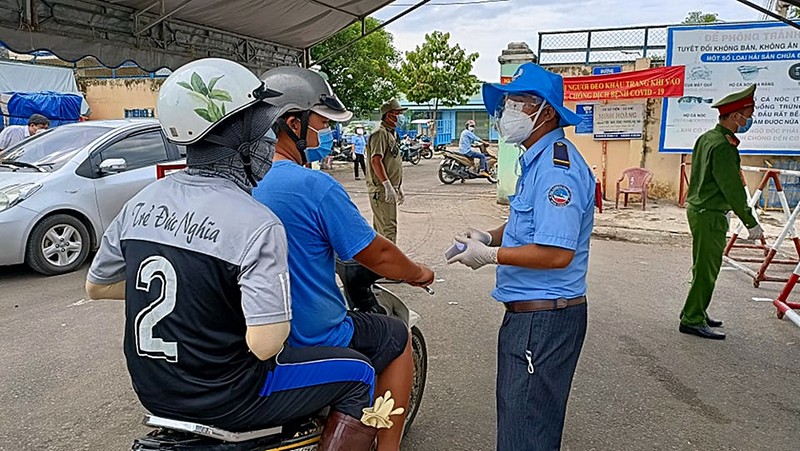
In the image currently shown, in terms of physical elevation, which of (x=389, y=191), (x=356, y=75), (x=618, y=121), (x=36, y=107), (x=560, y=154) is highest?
(x=356, y=75)

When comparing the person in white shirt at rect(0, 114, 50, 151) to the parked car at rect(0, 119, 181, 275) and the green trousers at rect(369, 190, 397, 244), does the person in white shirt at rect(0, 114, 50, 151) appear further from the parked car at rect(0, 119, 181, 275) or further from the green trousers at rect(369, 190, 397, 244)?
the green trousers at rect(369, 190, 397, 244)

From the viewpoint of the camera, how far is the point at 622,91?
1188 cm

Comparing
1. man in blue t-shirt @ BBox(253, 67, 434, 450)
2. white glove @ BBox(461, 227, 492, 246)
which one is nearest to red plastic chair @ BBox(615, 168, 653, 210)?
white glove @ BBox(461, 227, 492, 246)

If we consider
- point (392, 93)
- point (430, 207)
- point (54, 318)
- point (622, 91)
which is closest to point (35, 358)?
Answer: point (54, 318)

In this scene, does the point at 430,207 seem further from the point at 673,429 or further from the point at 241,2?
the point at 673,429

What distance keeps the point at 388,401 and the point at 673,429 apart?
89.6 inches

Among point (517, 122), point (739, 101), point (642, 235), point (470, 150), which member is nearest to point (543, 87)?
point (517, 122)

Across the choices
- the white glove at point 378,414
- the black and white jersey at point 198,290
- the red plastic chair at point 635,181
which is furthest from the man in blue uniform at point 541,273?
the red plastic chair at point 635,181

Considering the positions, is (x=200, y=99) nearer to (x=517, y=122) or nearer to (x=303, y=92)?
(x=303, y=92)

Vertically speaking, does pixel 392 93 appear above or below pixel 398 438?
above

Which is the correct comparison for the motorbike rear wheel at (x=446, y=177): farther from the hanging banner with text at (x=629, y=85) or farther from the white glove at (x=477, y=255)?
the white glove at (x=477, y=255)

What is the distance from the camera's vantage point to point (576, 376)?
14.2 feet

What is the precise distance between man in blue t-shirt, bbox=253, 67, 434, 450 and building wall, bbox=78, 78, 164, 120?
22083 millimetres

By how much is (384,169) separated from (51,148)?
416 centimetres
